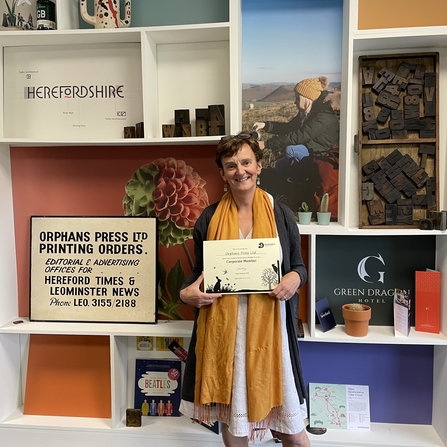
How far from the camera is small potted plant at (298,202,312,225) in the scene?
1815mm

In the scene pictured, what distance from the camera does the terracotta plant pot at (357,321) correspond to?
183 centimetres

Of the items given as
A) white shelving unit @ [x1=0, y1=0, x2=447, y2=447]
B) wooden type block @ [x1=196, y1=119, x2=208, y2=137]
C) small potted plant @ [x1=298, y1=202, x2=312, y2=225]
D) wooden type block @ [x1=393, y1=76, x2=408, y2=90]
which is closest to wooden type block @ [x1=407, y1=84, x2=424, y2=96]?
wooden type block @ [x1=393, y1=76, x2=408, y2=90]

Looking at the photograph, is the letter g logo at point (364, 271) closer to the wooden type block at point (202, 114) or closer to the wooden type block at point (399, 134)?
the wooden type block at point (399, 134)

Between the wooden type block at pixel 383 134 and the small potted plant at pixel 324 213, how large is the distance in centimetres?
36

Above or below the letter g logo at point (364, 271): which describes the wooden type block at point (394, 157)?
above

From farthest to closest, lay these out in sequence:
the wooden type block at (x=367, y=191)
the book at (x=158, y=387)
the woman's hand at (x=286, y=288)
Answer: the book at (x=158, y=387) < the wooden type block at (x=367, y=191) < the woman's hand at (x=286, y=288)

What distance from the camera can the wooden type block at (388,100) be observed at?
183cm

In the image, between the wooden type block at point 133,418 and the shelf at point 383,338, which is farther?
the wooden type block at point 133,418

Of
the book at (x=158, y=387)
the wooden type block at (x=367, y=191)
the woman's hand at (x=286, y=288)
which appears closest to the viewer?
the woman's hand at (x=286, y=288)

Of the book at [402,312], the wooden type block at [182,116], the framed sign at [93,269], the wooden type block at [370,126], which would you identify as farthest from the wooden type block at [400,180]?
the framed sign at [93,269]

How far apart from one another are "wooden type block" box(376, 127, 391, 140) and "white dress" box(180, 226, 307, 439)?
819mm

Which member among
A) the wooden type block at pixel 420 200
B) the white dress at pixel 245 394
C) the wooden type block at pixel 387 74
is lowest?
the white dress at pixel 245 394

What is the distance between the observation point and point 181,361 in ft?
6.89

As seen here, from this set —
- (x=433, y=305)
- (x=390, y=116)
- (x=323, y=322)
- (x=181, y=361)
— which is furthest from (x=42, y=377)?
(x=390, y=116)
